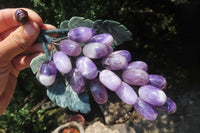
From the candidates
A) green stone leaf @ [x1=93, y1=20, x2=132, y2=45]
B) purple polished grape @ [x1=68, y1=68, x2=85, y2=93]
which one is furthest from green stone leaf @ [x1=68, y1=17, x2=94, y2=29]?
purple polished grape @ [x1=68, y1=68, x2=85, y2=93]

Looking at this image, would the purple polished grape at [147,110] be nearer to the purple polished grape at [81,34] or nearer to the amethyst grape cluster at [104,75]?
the amethyst grape cluster at [104,75]

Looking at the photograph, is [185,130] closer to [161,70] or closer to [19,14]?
[161,70]

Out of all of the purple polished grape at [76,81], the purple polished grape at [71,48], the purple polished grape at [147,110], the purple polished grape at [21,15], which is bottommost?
the purple polished grape at [147,110]

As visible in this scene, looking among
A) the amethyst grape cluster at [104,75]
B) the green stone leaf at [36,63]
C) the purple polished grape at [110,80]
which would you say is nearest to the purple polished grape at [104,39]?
the amethyst grape cluster at [104,75]

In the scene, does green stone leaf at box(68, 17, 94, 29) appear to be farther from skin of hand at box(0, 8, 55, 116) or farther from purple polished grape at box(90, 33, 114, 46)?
skin of hand at box(0, 8, 55, 116)

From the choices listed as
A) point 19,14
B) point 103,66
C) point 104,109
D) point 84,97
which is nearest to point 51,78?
point 84,97

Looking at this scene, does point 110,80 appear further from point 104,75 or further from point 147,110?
point 147,110
